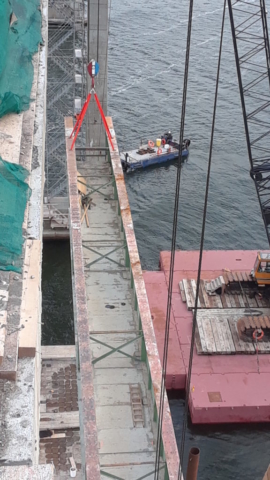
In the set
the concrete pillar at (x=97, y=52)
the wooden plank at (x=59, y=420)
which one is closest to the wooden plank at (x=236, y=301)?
the concrete pillar at (x=97, y=52)

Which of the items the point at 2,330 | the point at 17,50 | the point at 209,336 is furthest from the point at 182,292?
the point at 2,330

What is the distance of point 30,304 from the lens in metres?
14.3

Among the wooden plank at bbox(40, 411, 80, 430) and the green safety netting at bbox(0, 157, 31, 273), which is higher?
the green safety netting at bbox(0, 157, 31, 273)

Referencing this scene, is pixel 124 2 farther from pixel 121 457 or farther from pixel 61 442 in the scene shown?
pixel 121 457

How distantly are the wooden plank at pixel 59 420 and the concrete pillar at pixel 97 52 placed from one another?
1685 centimetres

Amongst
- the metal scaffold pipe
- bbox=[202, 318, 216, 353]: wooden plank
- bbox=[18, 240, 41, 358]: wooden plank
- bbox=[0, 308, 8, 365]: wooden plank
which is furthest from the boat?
bbox=[0, 308, 8, 365]: wooden plank

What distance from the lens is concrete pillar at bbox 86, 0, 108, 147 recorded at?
35906mm

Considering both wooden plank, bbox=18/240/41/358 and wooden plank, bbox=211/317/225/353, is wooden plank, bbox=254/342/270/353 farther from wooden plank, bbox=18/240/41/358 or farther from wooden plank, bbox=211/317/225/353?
wooden plank, bbox=18/240/41/358

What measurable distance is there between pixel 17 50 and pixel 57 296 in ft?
71.1

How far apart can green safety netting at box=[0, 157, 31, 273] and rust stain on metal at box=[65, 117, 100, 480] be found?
548 centimetres

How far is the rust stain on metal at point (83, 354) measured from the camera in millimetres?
17297

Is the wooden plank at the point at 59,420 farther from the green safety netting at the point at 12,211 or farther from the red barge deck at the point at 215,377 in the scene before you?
the green safety netting at the point at 12,211

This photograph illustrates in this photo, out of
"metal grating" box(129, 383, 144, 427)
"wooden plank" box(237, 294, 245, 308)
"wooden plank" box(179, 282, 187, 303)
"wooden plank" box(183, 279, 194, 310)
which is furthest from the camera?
"wooden plank" box(179, 282, 187, 303)

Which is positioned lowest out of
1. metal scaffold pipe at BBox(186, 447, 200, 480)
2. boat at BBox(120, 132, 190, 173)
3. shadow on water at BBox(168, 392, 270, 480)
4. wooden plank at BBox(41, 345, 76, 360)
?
metal scaffold pipe at BBox(186, 447, 200, 480)
